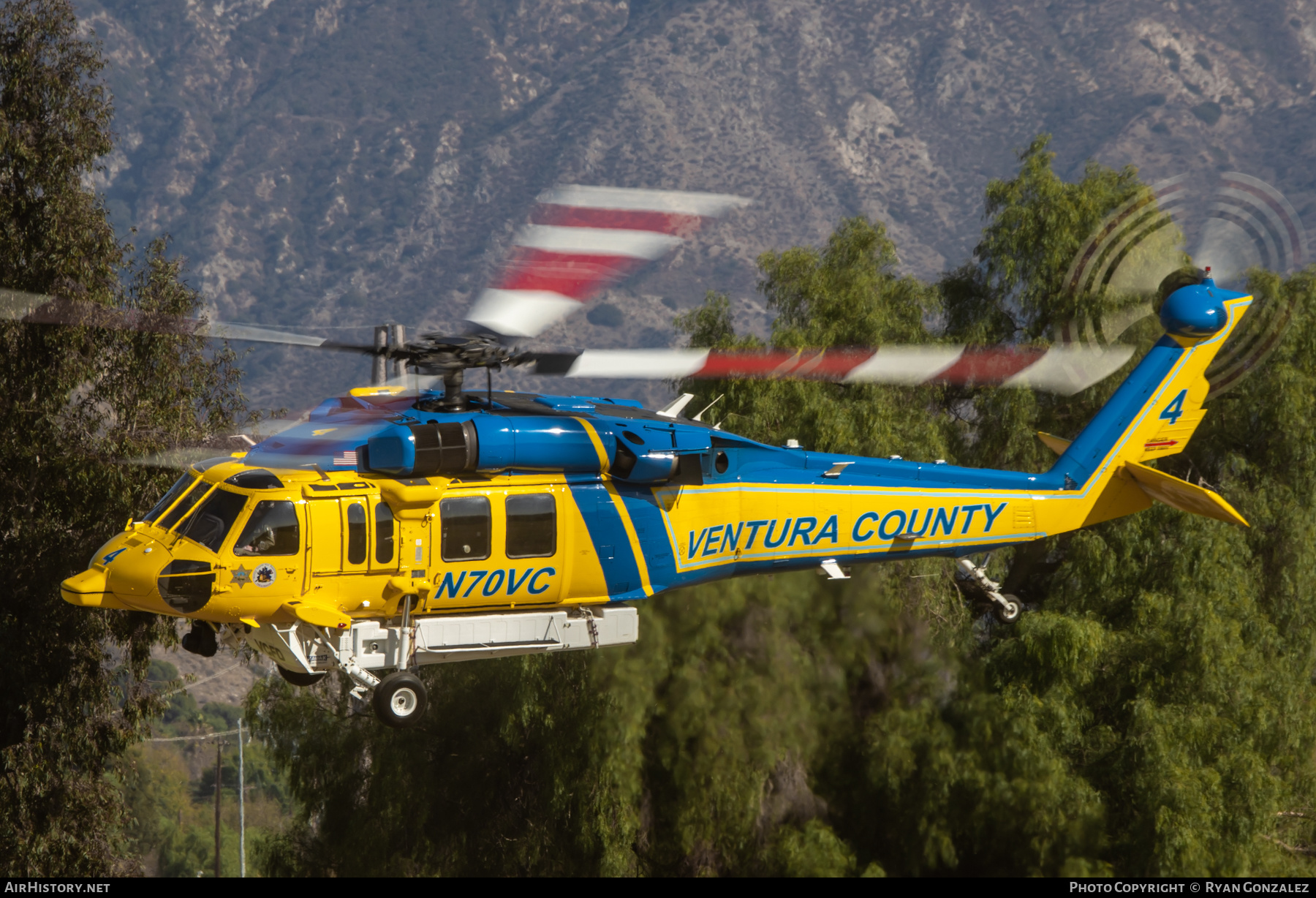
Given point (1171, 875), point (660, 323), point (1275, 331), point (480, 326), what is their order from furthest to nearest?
1. point (660, 323)
2. point (1275, 331)
3. point (1171, 875)
4. point (480, 326)

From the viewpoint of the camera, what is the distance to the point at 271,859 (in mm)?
19984

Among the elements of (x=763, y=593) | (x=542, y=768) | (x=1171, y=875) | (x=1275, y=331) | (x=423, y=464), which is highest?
(x=1275, y=331)

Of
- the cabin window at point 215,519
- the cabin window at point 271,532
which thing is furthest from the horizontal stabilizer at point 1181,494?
the cabin window at point 215,519

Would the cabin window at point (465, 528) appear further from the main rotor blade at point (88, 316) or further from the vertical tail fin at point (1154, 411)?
the vertical tail fin at point (1154, 411)

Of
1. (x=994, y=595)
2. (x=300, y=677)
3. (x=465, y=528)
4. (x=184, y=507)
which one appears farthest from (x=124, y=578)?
(x=994, y=595)

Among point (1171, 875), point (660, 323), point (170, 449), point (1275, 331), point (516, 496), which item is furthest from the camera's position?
point (660, 323)

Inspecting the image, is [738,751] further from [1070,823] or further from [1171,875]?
[1171,875]

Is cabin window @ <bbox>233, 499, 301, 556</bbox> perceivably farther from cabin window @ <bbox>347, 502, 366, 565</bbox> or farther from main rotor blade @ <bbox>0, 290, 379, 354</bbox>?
main rotor blade @ <bbox>0, 290, 379, 354</bbox>

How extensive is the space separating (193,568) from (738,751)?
6735 millimetres

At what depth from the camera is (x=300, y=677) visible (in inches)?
493

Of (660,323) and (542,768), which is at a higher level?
(660,323)

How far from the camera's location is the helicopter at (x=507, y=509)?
10922 mm

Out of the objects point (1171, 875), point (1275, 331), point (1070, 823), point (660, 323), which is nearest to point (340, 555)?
point (1070, 823)

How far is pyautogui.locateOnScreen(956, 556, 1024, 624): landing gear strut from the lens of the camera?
49.9 ft
